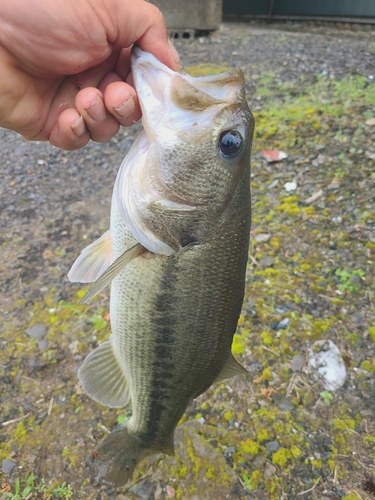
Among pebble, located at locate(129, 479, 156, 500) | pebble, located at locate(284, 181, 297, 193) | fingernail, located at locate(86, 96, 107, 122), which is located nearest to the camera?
fingernail, located at locate(86, 96, 107, 122)

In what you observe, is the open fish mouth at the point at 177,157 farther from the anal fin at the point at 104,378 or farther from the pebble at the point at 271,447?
the pebble at the point at 271,447

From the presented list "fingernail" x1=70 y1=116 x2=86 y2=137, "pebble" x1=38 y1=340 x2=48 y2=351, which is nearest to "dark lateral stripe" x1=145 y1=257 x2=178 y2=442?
"fingernail" x1=70 y1=116 x2=86 y2=137

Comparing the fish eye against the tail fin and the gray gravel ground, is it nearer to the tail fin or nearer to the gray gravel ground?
the tail fin

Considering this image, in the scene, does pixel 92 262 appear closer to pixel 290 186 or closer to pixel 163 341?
pixel 163 341

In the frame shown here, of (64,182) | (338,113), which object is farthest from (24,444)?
(338,113)

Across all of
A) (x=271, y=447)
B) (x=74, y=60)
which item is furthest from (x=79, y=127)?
(x=271, y=447)
